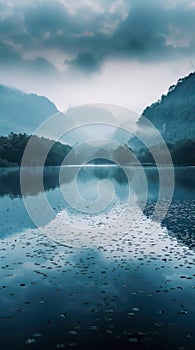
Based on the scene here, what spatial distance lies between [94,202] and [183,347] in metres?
46.9

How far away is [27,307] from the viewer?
54.5ft

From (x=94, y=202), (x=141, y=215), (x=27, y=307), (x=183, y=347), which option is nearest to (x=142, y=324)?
(x=183, y=347)

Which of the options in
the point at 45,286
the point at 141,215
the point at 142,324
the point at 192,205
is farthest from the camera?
the point at 192,205

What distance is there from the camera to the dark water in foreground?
1376 cm

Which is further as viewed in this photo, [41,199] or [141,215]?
[41,199]

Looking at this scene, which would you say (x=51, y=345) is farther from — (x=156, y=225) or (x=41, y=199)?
(x=41, y=199)

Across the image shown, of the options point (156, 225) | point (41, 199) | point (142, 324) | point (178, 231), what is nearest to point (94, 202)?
point (41, 199)

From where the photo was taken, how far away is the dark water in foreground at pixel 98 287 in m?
13.8

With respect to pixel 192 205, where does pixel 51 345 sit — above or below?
below

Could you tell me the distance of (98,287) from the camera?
63.1 ft

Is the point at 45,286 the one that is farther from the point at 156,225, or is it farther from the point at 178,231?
the point at 156,225

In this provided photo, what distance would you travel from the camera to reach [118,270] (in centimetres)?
2195

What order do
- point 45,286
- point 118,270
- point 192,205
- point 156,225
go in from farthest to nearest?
point 192,205 < point 156,225 < point 118,270 < point 45,286

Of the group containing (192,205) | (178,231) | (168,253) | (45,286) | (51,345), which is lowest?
(51,345)
